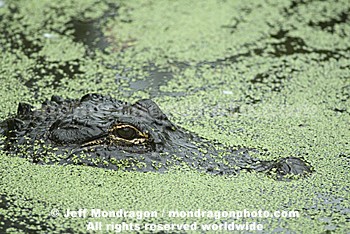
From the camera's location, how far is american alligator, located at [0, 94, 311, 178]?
4000 mm

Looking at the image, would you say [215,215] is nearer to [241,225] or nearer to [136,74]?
[241,225]

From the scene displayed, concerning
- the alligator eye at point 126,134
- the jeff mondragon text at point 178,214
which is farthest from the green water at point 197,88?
the alligator eye at point 126,134

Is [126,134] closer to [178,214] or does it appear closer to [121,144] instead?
[121,144]

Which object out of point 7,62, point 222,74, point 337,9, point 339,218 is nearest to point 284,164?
point 339,218

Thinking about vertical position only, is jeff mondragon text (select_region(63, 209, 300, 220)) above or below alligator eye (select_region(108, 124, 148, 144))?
below

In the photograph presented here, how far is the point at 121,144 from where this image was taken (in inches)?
158

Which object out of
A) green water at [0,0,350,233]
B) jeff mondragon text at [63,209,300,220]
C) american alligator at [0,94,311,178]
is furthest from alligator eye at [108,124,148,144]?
jeff mondragon text at [63,209,300,220]

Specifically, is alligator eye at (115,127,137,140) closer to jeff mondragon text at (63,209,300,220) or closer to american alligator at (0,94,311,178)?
american alligator at (0,94,311,178)

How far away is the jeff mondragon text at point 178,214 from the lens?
12.0 ft

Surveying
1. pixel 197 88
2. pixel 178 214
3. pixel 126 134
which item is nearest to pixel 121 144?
pixel 126 134

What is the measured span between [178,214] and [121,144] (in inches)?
23.0

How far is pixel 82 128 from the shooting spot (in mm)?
4020

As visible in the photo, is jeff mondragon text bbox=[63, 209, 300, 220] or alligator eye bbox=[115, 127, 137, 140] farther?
alligator eye bbox=[115, 127, 137, 140]

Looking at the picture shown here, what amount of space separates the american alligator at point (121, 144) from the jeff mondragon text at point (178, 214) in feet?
1.12
